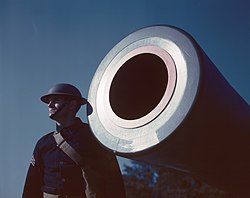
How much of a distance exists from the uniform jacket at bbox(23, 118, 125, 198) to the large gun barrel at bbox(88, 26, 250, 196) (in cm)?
75

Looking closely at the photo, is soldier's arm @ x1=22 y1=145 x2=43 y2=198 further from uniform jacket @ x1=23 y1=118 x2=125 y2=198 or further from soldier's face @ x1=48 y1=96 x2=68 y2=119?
soldier's face @ x1=48 y1=96 x2=68 y2=119

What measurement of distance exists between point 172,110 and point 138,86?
0.57 meters

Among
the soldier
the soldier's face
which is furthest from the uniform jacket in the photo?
the soldier's face

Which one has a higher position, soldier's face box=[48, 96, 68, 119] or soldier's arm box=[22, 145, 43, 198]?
soldier's face box=[48, 96, 68, 119]

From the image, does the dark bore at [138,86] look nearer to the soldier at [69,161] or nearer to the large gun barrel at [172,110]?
the large gun barrel at [172,110]

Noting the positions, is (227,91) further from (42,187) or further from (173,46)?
(42,187)

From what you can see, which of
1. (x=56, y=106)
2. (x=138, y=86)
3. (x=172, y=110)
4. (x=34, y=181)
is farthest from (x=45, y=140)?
(x=172, y=110)

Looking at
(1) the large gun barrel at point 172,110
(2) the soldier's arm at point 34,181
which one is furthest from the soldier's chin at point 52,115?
(1) the large gun barrel at point 172,110

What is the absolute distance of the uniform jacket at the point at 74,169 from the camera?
3.10 metres

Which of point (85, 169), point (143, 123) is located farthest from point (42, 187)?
point (143, 123)

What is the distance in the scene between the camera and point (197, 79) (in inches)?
64.2

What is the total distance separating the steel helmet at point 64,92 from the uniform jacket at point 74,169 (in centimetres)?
25

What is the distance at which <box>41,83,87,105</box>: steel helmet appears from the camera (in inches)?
145

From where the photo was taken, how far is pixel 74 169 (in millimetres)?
3752
